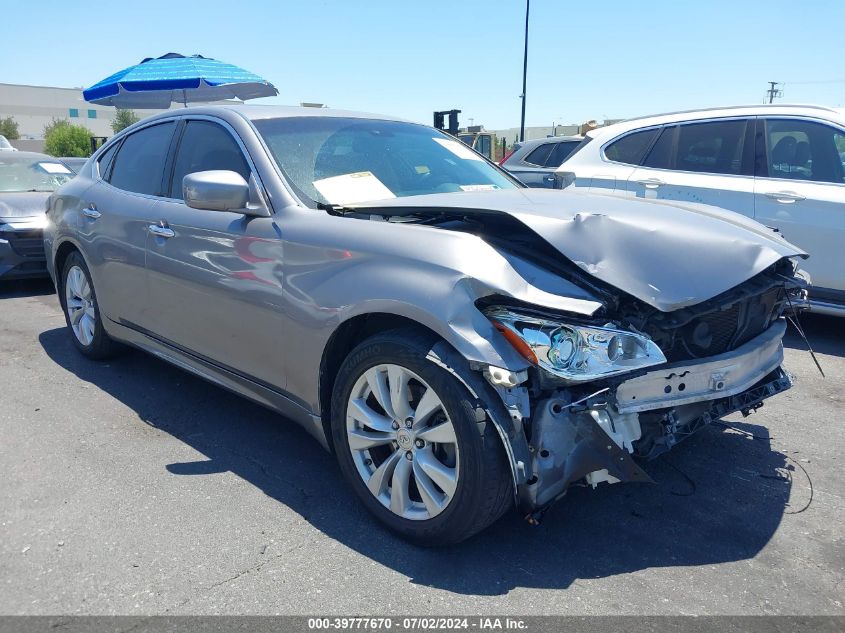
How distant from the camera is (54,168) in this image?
947 cm

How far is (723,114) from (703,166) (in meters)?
0.46

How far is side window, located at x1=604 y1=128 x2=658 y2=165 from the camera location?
6441 mm

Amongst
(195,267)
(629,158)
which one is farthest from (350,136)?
(629,158)

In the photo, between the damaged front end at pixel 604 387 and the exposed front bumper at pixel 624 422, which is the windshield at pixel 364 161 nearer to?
the damaged front end at pixel 604 387

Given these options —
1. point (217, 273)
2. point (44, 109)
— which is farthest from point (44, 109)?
point (217, 273)

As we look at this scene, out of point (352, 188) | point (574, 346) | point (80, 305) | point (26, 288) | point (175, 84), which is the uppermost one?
point (175, 84)

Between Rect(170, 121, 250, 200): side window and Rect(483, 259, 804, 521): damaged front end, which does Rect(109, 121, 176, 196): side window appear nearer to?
Rect(170, 121, 250, 200): side window

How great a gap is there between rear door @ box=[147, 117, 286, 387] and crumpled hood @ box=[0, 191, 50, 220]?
4554mm

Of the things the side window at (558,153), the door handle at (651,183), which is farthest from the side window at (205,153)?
the side window at (558,153)

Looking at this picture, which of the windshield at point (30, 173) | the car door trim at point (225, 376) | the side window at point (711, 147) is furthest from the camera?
the windshield at point (30, 173)

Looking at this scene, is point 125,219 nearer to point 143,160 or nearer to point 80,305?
point 143,160

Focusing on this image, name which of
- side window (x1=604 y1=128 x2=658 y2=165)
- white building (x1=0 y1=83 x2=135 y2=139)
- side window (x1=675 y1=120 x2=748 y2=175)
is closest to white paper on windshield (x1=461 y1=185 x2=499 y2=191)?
side window (x1=675 y1=120 x2=748 y2=175)

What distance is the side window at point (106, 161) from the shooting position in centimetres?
493

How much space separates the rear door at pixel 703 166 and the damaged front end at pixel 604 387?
330 cm
